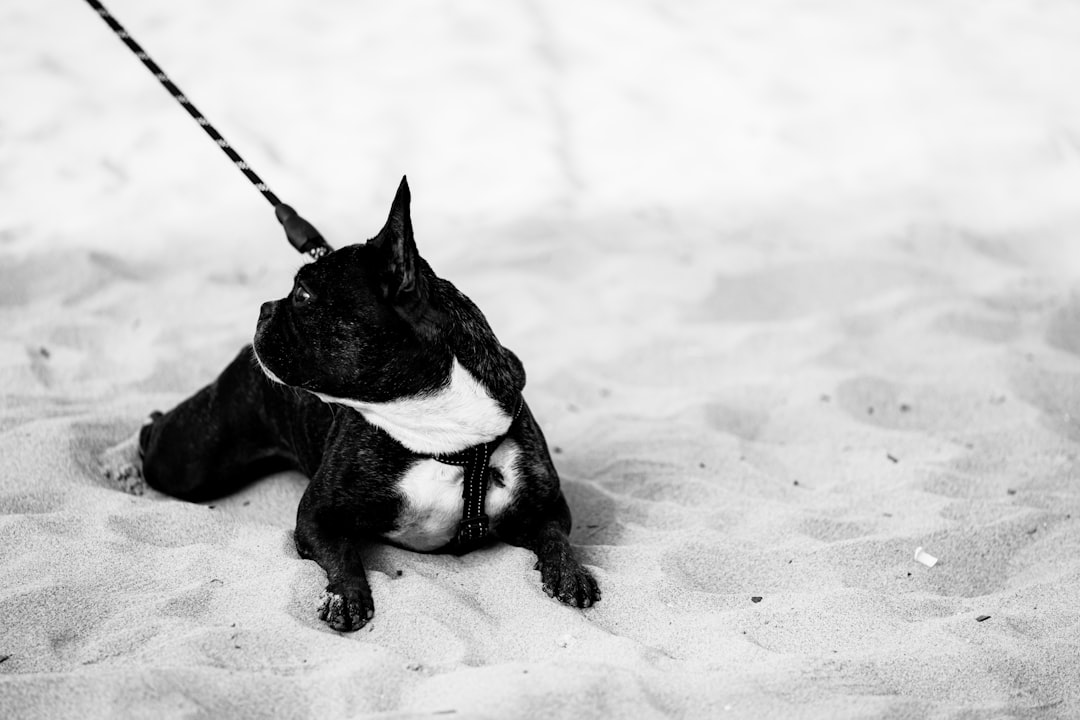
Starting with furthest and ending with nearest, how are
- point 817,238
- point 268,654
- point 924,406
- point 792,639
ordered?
point 817,238 < point 924,406 < point 792,639 < point 268,654

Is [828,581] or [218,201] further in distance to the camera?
[218,201]

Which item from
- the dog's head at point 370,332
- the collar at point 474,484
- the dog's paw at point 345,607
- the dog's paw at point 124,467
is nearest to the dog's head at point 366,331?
the dog's head at point 370,332

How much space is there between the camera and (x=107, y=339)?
17.8ft

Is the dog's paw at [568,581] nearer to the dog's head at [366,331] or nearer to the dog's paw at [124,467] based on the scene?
the dog's head at [366,331]

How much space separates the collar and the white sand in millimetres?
106

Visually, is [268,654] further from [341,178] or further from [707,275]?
[341,178]

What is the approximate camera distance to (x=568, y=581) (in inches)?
129

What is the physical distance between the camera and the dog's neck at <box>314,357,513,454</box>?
3361 mm

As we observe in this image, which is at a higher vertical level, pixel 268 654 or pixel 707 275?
pixel 268 654

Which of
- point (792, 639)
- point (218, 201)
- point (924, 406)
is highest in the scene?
point (792, 639)

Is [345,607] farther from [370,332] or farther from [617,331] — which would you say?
[617,331]

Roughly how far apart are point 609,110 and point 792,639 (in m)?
5.69

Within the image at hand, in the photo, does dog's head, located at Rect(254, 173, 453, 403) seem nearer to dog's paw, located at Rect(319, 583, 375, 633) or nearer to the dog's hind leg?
dog's paw, located at Rect(319, 583, 375, 633)

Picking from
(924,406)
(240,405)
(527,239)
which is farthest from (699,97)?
(240,405)
